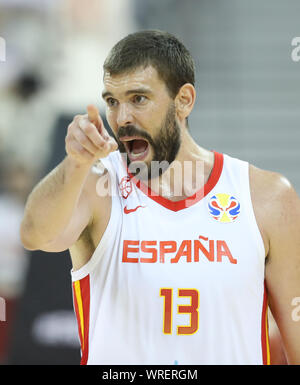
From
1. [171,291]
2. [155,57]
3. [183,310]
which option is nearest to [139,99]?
[155,57]

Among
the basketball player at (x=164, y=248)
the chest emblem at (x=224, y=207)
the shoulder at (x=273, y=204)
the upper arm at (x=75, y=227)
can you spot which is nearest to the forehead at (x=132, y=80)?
the basketball player at (x=164, y=248)

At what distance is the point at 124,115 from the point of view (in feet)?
11.5

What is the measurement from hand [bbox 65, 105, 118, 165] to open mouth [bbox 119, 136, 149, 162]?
2.70ft

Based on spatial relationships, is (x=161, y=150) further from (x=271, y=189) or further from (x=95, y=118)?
(x=95, y=118)

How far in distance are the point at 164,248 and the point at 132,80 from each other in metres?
0.94

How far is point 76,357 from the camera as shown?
227 inches

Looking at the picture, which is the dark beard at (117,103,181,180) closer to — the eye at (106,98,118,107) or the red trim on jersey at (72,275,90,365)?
the eye at (106,98,118,107)

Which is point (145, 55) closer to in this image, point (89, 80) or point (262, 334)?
point (262, 334)

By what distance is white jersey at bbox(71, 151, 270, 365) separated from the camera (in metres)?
3.42

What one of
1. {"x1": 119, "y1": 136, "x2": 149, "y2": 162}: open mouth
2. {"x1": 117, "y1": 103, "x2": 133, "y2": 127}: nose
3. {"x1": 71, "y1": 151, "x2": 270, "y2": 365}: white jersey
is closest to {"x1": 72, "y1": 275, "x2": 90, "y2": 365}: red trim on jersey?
{"x1": 71, "y1": 151, "x2": 270, "y2": 365}: white jersey

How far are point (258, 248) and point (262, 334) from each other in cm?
48

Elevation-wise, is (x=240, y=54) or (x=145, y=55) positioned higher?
(x=240, y=54)

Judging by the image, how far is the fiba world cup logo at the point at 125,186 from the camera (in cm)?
366

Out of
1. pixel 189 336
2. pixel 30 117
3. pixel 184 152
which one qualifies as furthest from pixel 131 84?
pixel 30 117
